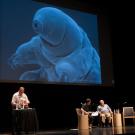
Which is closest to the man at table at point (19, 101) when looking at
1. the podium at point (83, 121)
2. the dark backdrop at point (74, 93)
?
the dark backdrop at point (74, 93)

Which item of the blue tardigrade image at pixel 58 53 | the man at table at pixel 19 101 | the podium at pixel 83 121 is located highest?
the blue tardigrade image at pixel 58 53

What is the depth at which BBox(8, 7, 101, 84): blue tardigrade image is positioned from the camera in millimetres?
8445

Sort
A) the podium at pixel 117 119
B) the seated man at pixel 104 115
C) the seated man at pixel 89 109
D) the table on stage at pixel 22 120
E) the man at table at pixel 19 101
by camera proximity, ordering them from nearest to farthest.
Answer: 1. the table on stage at pixel 22 120
2. the man at table at pixel 19 101
3. the podium at pixel 117 119
4. the seated man at pixel 89 109
5. the seated man at pixel 104 115

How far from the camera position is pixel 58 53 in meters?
9.01

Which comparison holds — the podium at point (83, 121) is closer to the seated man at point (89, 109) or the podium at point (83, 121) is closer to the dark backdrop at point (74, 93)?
the seated man at point (89, 109)

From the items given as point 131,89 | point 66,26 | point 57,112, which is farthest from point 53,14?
point 131,89

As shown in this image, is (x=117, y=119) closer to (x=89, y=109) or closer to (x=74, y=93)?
(x=89, y=109)

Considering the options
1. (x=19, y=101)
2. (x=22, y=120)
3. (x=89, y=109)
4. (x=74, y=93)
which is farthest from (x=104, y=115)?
(x=22, y=120)

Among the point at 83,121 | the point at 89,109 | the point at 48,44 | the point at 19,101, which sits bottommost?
the point at 83,121

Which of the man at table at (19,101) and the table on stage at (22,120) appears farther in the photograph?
the man at table at (19,101)

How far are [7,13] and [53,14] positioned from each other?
1.41m

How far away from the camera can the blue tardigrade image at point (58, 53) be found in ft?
27.7

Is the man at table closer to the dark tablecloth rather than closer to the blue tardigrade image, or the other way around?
the dark tablecloth

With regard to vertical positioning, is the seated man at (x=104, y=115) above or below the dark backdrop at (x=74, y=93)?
below
